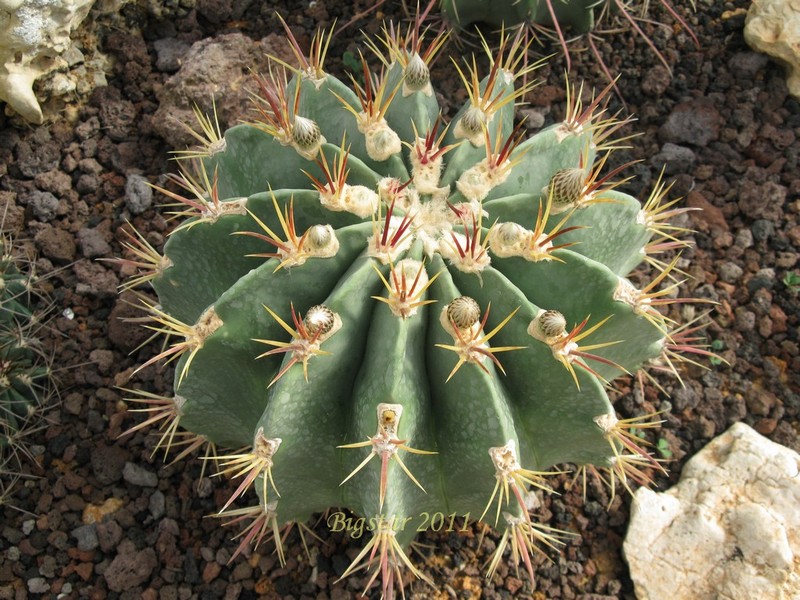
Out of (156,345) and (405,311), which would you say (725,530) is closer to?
(405,311)

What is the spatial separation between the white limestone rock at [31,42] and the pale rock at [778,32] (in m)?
2.47

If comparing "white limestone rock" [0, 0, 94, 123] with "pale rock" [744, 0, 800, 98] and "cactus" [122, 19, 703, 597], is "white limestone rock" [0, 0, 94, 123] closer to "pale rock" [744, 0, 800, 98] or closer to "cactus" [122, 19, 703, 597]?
"cactus" [122, 19, 703, 597]

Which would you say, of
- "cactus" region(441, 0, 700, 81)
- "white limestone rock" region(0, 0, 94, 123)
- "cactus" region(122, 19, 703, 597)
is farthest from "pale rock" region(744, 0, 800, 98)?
"white limestone rock" region(0, 0, 94, 123)

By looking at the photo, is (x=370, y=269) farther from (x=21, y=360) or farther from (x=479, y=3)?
(x=479, y=3)

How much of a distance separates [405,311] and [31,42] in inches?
71.4

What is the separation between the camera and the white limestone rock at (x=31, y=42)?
241cm

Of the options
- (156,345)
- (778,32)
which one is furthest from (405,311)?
(778,32)

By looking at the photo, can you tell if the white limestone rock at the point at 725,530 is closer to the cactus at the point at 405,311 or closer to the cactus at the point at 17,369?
the cactus at the point at 405,311

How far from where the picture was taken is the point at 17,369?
221 centimetres

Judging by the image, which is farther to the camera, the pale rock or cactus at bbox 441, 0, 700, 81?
the pale rock

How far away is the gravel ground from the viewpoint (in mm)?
2203

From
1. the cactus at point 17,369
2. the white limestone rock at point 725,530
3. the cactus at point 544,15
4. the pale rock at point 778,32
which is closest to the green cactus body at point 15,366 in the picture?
the cactus at point 17,369

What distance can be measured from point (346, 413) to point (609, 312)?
624mm

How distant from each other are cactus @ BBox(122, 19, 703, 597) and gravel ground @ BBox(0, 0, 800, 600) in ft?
1.63
